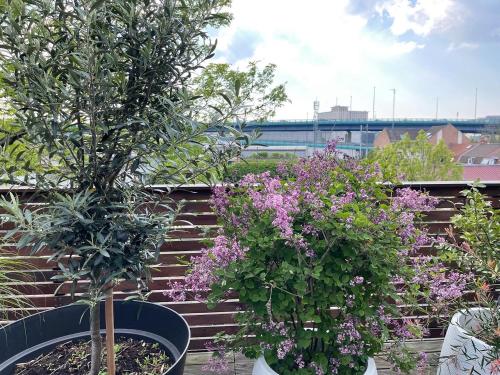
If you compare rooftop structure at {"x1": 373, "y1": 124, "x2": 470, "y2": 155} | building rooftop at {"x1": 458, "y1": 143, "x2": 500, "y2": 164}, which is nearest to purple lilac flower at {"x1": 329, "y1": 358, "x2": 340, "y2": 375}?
rooftop structure at {"x1": 373, "y1": 124, "x2": 470, "y2": 155}

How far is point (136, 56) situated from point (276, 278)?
2.67 feet

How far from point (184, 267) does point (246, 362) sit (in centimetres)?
64

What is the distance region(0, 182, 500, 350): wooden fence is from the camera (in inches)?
75.7

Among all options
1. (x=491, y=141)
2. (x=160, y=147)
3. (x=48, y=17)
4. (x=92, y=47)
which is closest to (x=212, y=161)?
(x=160, y=147)

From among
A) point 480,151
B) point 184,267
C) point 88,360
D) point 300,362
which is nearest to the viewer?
point 300,362

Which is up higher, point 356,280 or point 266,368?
point 356,280

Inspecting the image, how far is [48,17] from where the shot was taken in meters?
1.01

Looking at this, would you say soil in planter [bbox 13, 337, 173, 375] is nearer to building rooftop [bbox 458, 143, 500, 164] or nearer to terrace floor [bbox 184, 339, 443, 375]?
terrace floor [bbox 184, 339, 443, 375]

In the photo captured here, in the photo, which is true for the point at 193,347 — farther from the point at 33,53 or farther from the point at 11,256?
the point at 33,53

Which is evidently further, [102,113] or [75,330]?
[75,330]

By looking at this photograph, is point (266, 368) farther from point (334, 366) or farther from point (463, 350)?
point (463, 350)

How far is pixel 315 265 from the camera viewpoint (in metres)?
1.20

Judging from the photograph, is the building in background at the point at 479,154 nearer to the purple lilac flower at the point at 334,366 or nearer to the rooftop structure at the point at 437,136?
the rooftop structure at the point at 437,136

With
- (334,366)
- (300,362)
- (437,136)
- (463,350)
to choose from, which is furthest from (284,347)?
(437,136)
